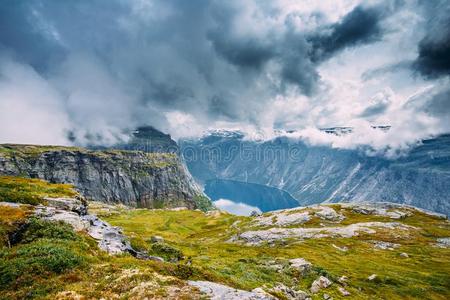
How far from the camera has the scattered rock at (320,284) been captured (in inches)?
1838

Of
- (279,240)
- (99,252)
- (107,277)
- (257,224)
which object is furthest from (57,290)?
(257,224)

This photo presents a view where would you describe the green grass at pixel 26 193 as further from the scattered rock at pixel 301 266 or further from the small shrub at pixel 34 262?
the scattered rock at pixel 301 266

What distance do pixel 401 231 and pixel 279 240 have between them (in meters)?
67.2

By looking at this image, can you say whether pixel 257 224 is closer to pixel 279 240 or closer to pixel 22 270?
pixel 279 240

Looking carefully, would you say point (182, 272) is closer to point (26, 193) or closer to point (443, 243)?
point (26, 193)

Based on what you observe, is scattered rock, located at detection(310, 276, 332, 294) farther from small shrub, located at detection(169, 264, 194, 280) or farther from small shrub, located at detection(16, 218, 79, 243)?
small shrub, located at detection(16, 218, 79, 243)

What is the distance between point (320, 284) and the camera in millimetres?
48656

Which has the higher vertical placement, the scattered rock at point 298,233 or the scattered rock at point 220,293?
the scattered rock at point 220,293

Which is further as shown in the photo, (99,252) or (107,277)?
(99,252)

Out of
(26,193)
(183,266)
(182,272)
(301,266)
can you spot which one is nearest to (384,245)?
(301,266)

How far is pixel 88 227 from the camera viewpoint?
38.3 m

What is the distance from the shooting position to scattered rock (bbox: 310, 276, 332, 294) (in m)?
46.7

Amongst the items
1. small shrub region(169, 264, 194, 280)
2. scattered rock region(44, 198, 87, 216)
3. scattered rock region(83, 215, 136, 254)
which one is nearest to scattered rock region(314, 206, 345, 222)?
scattered rock region(44, 198, 87, 216)

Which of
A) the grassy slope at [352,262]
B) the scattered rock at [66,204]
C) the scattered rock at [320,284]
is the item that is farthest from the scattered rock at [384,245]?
the scattered rock at [66,204]
